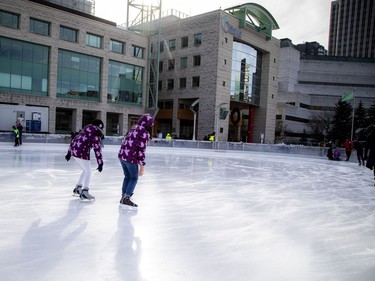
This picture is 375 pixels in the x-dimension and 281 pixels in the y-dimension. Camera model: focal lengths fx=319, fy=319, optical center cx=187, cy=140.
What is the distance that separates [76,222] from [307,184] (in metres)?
7.35

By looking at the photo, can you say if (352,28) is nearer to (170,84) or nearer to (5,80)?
(170,84)

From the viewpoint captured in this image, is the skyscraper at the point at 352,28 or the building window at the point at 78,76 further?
the skyscraper at the point at 352,28

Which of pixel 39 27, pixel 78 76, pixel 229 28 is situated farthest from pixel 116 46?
pixel 229 28

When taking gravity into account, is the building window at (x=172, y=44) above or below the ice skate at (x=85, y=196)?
above

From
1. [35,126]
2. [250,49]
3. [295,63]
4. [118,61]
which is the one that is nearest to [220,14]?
[250,49]

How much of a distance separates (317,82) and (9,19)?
6993cm

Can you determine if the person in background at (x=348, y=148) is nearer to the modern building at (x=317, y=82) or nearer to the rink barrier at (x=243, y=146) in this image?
the rink barrier at (x=243, y=146)

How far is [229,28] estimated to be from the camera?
121 ft

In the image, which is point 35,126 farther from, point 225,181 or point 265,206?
point 265,206

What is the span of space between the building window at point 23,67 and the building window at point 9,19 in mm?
1313

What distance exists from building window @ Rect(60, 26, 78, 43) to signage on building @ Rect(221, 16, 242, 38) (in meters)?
15.9

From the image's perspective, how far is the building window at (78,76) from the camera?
31141 millimetres

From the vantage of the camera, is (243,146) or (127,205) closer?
(127,205)

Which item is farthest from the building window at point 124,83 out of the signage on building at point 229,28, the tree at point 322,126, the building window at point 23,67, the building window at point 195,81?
the tree at point 322,126
